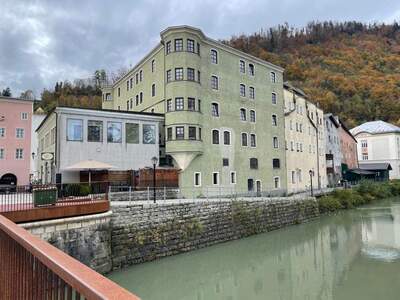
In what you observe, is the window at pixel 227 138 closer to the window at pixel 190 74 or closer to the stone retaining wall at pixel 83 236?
the window at pixel 190 74

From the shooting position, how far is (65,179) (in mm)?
24422

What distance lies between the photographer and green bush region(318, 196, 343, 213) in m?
34.9

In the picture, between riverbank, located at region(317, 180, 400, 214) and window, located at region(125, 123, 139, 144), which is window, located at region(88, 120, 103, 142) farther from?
riverbank, located at region(317, 180, 400, 214)

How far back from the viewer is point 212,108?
31047 mm

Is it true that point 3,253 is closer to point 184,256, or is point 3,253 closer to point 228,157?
point 184,256

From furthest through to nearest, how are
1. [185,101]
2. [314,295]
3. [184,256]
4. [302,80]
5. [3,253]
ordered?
[302,80], [185,101], [184,256], [314,295], [3,253]

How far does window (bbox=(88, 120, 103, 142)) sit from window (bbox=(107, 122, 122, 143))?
2.08ft

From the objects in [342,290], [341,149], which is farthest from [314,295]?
[341,149]

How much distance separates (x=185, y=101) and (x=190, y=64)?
128 inches

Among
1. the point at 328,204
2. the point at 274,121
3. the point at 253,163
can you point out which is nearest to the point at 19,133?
the point at 253,163

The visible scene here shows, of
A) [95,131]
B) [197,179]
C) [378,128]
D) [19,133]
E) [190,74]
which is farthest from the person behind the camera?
[378,128]

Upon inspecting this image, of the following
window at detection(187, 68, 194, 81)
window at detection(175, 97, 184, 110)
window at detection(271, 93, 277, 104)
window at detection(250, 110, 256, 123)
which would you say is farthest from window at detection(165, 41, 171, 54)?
window at detection(271, 93, 277, 104)

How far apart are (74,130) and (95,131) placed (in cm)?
156

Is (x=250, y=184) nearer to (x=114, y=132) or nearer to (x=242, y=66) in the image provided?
(x=242, y=66)
